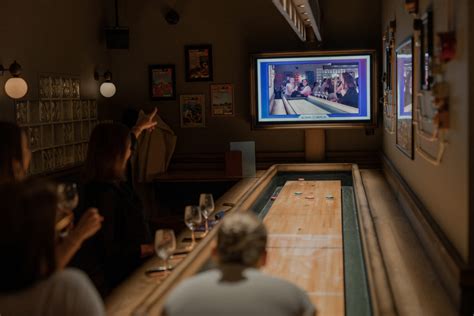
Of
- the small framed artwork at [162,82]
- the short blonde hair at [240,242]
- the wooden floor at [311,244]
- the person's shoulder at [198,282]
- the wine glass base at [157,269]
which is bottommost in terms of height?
the wooden floor at [311,244]

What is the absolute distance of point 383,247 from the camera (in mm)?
3672

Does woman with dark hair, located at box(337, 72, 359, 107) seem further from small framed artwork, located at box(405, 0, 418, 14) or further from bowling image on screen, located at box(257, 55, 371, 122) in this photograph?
small framed artwork, located at box(405, 0, 418, 14)

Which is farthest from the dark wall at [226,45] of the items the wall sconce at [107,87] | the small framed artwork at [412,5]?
the small framed artwork at [412,5]

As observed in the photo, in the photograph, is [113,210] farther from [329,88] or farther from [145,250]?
[329,88]

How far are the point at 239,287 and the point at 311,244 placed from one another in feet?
6.81

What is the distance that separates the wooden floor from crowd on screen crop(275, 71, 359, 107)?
209cm

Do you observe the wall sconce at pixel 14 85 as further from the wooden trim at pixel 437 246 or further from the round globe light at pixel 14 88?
the wooden trim at pixel 437 246

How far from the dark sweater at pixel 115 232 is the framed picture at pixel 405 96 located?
2047 mm

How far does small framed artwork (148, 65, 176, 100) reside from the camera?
7746mm

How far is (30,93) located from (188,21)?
2421 mm

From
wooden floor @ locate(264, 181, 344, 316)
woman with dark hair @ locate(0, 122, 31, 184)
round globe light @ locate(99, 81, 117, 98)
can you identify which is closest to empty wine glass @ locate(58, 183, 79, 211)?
woman with dark hair @ locate(0, 122, 31, 184)

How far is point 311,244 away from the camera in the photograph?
3486 millimetres

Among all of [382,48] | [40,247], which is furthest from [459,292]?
[382,48]

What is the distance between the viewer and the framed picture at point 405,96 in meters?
4.28
